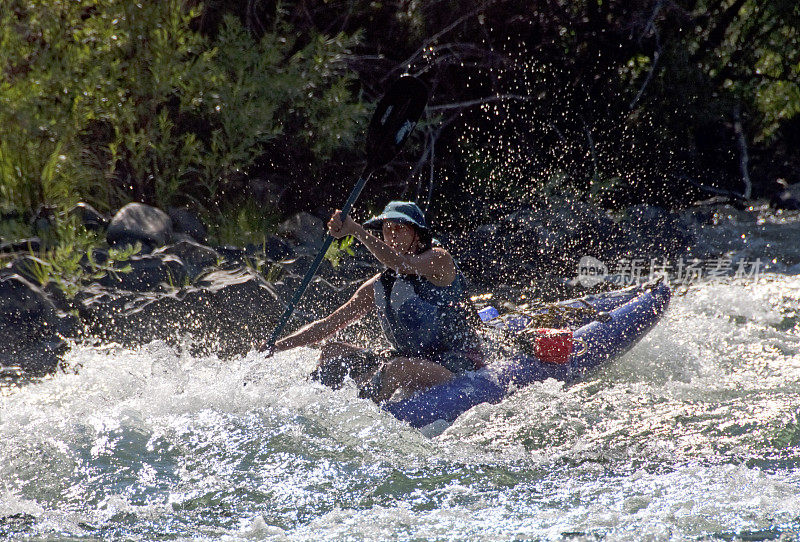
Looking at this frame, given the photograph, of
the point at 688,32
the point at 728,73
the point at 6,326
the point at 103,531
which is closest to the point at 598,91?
the point at 688,32

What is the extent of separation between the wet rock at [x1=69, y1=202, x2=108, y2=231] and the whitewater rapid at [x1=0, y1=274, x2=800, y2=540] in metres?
1.86

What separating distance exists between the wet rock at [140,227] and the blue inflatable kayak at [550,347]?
2.72 m

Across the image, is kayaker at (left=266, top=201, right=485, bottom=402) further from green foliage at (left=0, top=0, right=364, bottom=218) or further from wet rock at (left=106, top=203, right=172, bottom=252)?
green foliage at (left=0, top=0, right=364, bottom=218)

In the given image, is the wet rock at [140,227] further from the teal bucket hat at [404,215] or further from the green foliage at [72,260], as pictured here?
the teal bucket hat at [404,215]

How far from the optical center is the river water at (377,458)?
3312 millimetres

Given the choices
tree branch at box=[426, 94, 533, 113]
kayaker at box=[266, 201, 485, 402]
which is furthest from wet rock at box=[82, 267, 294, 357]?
tree branch at box=[426, 94, 533, 113]

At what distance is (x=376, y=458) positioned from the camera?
3840 mm

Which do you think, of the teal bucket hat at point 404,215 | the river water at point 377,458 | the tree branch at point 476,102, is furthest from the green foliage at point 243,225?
the teal bucket hat at point 404,215

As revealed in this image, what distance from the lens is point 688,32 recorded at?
8.68m

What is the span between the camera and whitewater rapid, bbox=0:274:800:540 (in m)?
3.31

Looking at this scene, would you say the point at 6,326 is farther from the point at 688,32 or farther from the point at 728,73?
the point at 728,73

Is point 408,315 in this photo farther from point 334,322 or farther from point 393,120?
point 393,120

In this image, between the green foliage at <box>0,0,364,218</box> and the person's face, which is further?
the green foliage at <box>0,0,364,218</box>

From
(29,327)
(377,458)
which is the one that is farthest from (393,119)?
(29,327)
